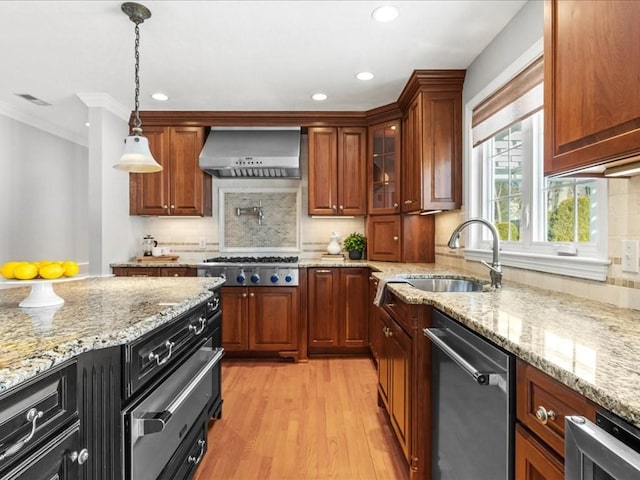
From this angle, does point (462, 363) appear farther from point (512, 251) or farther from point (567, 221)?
point (512, 251)

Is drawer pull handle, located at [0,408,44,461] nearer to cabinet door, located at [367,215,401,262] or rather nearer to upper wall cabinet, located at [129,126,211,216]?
cabinet door, located at [367,215,401,262]

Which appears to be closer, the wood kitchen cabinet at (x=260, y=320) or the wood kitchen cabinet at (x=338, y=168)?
the wood kitchen cabinet at (x=260, y=320)

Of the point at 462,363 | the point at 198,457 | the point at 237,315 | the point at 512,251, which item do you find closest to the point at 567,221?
the point at 512,251

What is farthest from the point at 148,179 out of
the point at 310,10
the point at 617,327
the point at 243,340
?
the point at 617,327

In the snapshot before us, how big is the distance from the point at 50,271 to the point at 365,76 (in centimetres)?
261

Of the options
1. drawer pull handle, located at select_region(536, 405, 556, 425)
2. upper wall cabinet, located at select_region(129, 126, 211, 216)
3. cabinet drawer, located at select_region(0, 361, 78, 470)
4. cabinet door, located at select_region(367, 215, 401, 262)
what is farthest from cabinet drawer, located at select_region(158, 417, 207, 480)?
upper wall cabinet, located at select_region(129, 126, 211, 216)

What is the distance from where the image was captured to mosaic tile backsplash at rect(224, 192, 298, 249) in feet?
13.7

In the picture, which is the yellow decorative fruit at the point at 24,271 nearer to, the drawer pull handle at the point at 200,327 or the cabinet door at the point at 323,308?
the drawer pull handle at the point at 200,327

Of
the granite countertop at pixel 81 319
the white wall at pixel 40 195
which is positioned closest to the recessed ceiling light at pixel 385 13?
the granite countertop at pixel 81 319

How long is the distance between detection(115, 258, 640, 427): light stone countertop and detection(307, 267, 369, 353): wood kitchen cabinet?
1740 mm

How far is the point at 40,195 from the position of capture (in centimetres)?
428

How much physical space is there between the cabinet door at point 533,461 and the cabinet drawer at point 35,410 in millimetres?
1149

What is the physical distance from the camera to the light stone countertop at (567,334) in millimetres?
685

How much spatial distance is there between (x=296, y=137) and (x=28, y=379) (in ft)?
10.9
